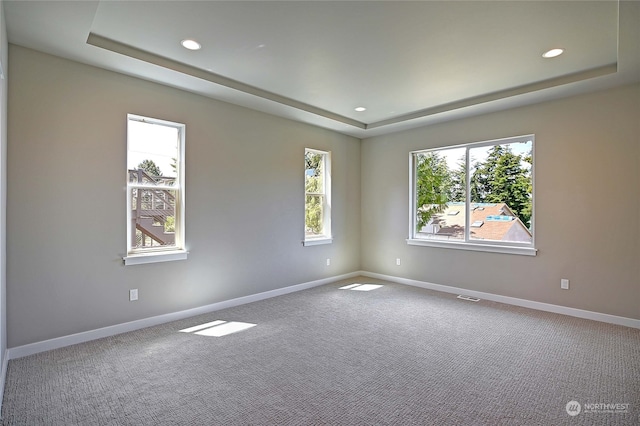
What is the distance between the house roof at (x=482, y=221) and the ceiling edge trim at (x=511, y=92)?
4.78ft

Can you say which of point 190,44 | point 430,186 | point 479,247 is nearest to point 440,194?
point 430,186

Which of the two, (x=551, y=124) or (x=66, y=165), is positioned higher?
(x=551, y=124)

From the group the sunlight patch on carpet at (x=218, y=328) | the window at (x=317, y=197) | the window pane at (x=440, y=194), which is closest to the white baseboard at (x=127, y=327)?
the sunlight patch on carpet at (x=218, y=328)

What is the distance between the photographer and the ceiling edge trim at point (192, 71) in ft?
9.48

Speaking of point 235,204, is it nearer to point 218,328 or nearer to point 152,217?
point 152,217

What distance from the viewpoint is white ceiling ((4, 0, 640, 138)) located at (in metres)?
2.44

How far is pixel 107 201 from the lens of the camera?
10.9 ft

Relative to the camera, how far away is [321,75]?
3.66m

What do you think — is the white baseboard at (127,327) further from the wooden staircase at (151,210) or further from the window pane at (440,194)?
the window pane at (440,194)

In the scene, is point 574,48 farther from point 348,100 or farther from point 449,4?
point 348,100

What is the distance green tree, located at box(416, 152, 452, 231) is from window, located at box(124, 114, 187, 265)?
372cm

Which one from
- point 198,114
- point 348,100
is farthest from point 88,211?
point 348,100

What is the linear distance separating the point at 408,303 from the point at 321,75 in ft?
10.2

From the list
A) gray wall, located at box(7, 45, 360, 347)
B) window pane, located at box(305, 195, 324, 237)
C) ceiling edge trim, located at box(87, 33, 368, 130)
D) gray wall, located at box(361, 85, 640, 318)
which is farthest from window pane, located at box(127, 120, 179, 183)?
gray wall, located at box(361, 85, 640, 318)
